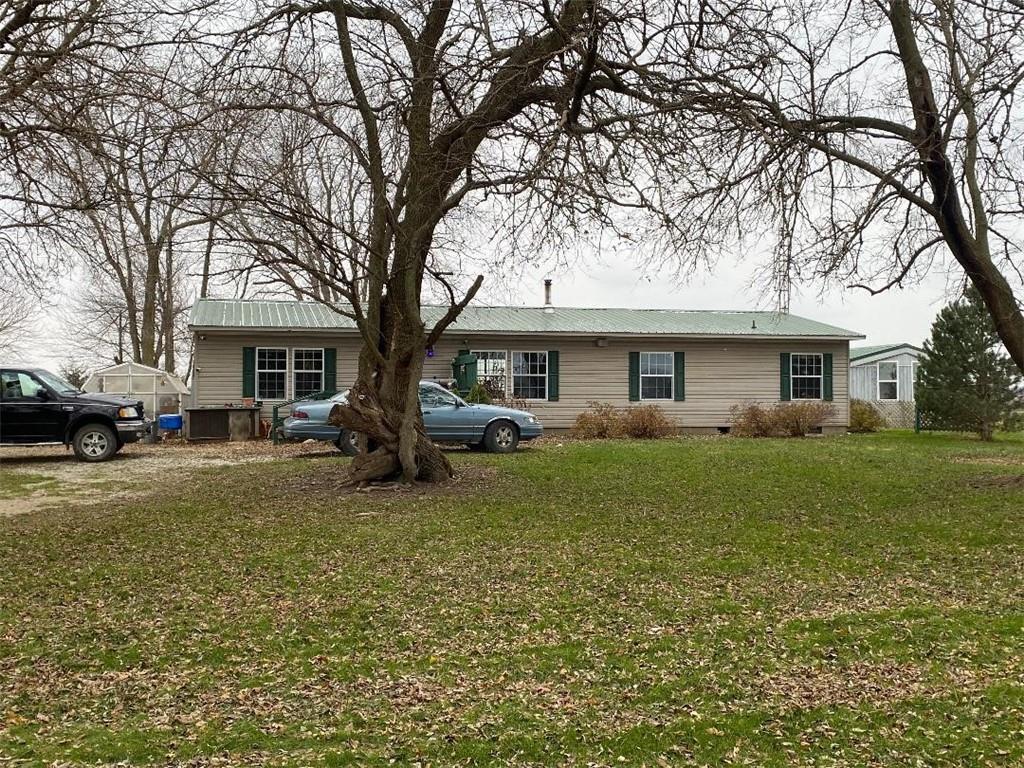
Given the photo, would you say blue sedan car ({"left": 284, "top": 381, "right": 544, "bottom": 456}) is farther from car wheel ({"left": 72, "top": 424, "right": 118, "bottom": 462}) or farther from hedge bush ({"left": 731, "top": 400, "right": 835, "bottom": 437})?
hedge bush ({"left": 731, "top": 400, "right": 835, "bottom": 437})

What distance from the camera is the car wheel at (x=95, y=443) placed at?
15516 mm

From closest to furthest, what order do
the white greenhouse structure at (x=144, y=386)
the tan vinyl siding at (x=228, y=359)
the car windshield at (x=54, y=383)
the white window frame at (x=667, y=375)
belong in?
the car windshield at (x=54, y=383) → the tan vinyl siding at (x=228, y=359) → the white window frame at (x=667, y=375) → the white greenhouse structure at (x=144, y=386)

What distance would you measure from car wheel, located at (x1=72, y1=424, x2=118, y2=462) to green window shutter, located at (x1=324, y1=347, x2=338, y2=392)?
5.37m

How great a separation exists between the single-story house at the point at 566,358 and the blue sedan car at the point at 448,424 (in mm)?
3704

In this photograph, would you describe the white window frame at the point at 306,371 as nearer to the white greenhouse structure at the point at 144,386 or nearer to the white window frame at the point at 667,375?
the white greenhouse structure at the point at 144,386

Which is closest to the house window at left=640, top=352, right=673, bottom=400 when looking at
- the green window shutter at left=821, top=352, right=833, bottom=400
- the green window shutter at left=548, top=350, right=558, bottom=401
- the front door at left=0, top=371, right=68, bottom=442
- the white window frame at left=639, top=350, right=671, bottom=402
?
the white window frame at left=639, top=350, right=671, bottom=402

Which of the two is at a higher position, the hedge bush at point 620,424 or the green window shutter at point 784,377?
the green window shutter at point 784,377

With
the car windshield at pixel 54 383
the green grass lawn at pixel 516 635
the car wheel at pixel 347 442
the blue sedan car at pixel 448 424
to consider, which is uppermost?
the car windshield at pixel 54 383

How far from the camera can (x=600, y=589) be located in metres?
5.82

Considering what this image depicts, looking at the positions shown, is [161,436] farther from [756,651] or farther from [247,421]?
[756,651]

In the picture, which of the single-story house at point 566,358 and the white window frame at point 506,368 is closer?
the single-story house at point 566,358

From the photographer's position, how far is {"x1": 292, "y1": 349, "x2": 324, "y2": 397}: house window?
785 inches

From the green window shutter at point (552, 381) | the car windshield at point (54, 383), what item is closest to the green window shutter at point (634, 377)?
the green window shutter at point (552, 381)

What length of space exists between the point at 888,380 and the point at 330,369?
Answer: 22279 mm
